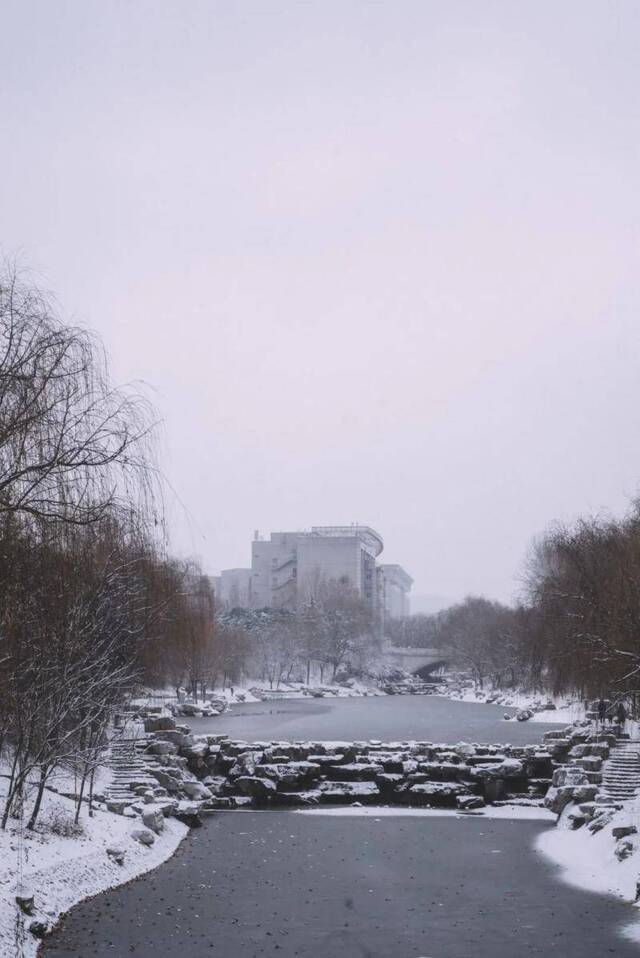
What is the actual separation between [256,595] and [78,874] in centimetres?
16958

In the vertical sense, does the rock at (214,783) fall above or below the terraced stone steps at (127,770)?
below

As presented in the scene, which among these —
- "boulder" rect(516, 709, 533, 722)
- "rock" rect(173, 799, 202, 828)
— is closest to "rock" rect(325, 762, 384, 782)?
"rock" rect(173, 799, 202, 828)

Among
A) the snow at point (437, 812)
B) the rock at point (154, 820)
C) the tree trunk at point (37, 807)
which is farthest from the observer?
the snow at point (437, 812)

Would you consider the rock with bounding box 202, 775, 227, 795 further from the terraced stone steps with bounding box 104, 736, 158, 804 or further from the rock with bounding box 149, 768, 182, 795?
the rock with bounding box 149, 768, 182, 795

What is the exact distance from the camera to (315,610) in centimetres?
12612

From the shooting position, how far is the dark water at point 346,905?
50.2 feet

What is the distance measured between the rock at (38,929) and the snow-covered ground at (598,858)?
8893 millimetres

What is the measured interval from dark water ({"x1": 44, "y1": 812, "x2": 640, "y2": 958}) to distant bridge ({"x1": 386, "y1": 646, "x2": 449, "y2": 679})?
117 m

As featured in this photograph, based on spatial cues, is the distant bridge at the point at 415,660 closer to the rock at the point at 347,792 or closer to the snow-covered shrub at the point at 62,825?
the rock at the point at 347,792

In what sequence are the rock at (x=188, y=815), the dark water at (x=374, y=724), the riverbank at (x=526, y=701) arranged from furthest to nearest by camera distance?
the riverbank at (x=526, y=701)
the dark water at (x=374, y=724)
the rock at (x=188, y=815)

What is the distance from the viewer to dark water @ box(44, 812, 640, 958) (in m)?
15.3

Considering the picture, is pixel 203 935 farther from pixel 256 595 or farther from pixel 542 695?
pixel 256 595

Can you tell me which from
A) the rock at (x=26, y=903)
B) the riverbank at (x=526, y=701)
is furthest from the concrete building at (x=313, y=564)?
the rock at (x=26, y=903)

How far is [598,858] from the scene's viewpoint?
22.0 m
